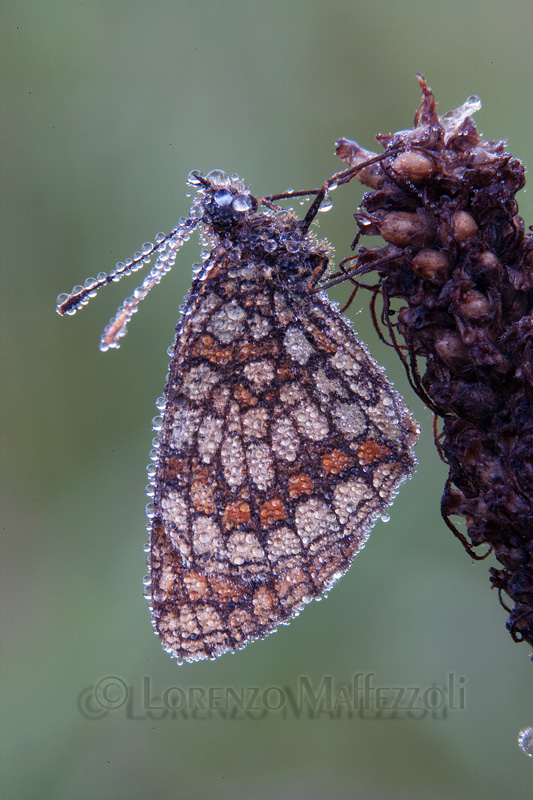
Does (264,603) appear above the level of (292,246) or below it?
below

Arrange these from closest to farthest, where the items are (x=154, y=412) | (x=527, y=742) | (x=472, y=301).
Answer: (x=472, y=301) → (x=527, y=742) → (x=154, y=412)

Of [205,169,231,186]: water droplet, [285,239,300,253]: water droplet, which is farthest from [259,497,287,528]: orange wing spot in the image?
[205,169,231,186]: water droplet

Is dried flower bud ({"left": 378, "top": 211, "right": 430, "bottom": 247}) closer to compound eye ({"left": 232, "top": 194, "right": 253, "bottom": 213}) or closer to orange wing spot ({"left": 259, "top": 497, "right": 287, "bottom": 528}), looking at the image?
compound eye ({"left": 232, "top": 194, "right": 253, "bottom": 213})

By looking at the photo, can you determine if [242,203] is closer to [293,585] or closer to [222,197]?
[222,197]

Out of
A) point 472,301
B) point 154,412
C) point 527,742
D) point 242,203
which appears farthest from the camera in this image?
point 154,412

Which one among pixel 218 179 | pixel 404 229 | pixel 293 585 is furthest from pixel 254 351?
pixel 404 229

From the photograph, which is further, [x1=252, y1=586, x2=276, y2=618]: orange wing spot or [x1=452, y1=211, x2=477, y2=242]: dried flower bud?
[x1=252, y1=586, x2=276, y2=618]: orange wing spot

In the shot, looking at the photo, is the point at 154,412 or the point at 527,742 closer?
the point at 527,742
